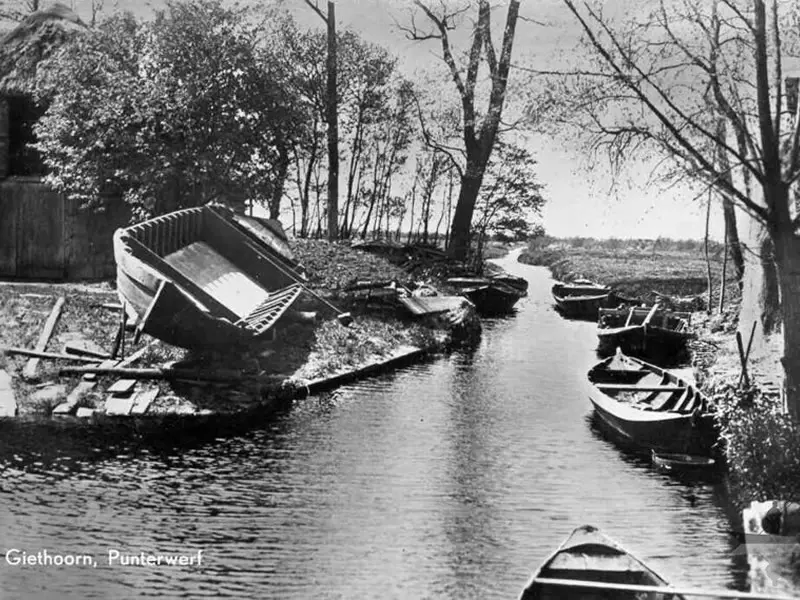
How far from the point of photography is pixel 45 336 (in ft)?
56.6

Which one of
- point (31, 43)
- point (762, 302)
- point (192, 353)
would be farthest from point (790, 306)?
point (31, 43)

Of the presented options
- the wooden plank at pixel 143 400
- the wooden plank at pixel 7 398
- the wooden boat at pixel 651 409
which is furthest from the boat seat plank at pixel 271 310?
the wooden boat at pixel 651 409

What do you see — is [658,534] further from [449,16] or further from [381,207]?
[381,207]

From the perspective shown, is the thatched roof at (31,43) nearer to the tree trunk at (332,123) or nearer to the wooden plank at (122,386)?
the tree trunk at (332,123)

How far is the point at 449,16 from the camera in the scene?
3691 centimetres

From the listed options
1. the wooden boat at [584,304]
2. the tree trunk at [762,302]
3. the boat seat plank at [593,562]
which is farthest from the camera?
the wooden boat at [584,304]

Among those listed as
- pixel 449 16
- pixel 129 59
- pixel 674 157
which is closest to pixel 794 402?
pixel 674 157

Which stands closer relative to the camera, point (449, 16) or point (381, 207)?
point (449, 16)

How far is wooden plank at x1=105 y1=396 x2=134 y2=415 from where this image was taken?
14367 millimetres

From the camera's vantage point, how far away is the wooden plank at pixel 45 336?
15579 millimetres

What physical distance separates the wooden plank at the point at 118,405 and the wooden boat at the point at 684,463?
26.5 ft

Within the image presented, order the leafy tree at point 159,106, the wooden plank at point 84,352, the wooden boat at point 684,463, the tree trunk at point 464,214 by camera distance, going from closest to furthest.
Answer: the wooden boat at point 684,463
the wooden plank at point 84,352
the leafy tree at point 159,106
the tree trunk at point 464,214

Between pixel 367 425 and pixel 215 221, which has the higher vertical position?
pixel 215 221

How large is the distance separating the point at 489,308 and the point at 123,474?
2302cm
